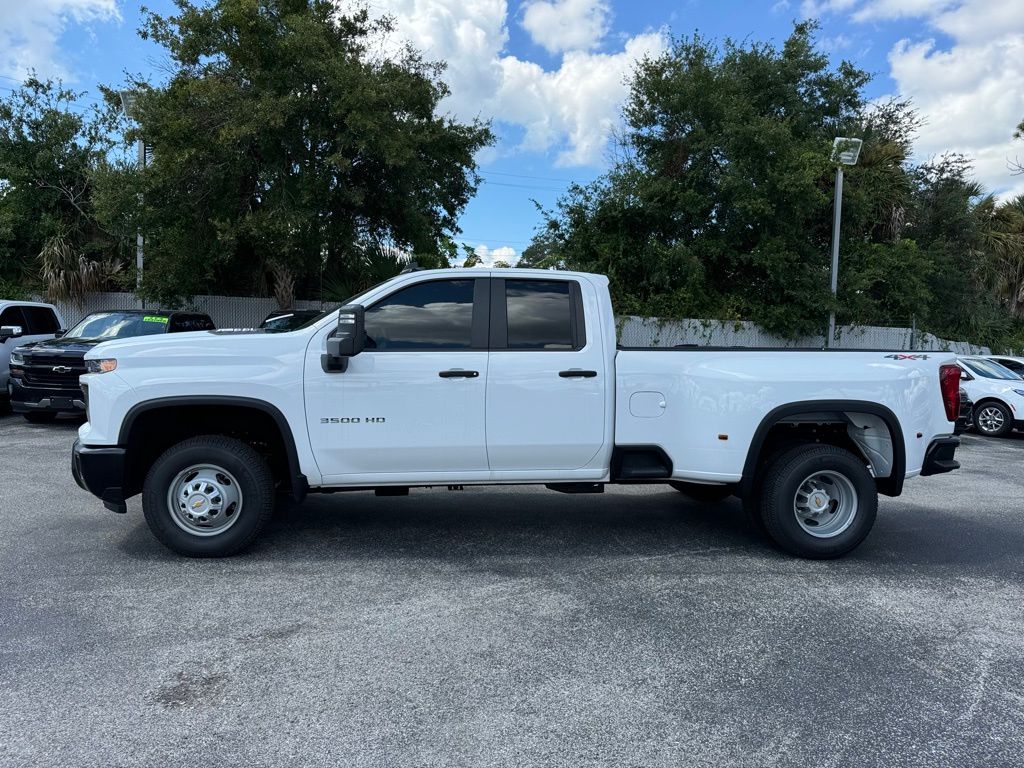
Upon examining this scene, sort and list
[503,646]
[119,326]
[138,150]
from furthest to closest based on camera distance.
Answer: [138,150] < [119,326] < [503,646]

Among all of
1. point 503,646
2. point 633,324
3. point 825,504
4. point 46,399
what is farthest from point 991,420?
point 46,399

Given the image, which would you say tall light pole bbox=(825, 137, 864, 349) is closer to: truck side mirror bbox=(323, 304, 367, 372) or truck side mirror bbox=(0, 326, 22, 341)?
truck side mirror bbox=(323, 304, 367, 372)

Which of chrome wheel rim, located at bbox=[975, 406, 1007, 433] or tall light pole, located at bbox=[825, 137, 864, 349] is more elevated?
tall light pole, located at bbox=[825, 137, 864, 349]

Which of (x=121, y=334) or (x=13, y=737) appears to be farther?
(x=121, y=334)

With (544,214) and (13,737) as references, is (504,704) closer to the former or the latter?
(13,737)

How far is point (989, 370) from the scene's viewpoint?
14.5 meters

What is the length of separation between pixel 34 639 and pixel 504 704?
2.57 meters

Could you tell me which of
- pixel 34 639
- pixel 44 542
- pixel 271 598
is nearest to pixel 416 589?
pixel 271 598

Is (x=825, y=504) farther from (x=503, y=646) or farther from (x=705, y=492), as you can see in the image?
(x=503, y=646)

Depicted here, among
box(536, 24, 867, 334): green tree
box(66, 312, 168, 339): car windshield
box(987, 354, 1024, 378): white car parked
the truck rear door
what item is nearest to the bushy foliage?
box(536, 24, 867, 334): green tree

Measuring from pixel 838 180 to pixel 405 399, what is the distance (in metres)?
15.8

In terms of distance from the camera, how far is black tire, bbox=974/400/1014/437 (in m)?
13.8

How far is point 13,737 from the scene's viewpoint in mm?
3041

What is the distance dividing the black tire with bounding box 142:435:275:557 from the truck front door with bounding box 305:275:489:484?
18.1 inches
